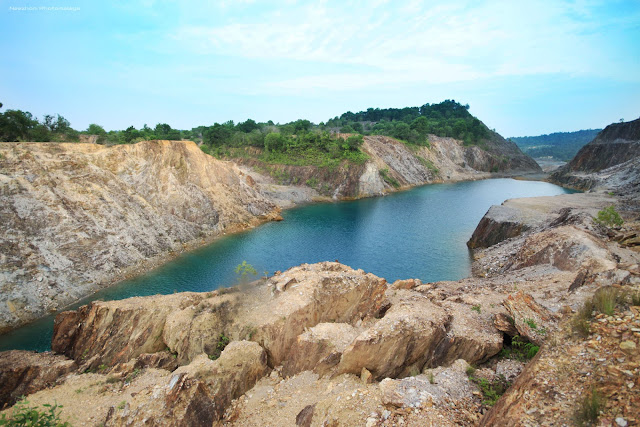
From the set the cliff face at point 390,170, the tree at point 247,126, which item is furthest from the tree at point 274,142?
the tree at point 247,126

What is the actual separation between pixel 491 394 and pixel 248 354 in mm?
8410

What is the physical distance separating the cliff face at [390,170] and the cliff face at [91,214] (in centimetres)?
1947

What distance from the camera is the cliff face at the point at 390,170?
220 ft

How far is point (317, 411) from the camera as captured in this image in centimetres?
1000

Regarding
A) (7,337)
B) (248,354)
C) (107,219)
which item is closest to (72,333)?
(7,337)

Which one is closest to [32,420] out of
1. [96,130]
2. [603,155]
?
[96,130]

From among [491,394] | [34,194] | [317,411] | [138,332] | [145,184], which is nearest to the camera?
[491,394]

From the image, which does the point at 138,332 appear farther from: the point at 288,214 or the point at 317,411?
the point at 288,214

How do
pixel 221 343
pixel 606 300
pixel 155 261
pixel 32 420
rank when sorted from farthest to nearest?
pixel 155 261
pixel 221 343
pixel 32 420
pixel 606 300

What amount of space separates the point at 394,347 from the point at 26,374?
1578 centimetres

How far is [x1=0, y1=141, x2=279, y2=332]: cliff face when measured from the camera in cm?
2442

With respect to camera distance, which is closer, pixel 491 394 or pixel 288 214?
pixel 491 394

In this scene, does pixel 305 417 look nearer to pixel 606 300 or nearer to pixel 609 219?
pixel 606 300

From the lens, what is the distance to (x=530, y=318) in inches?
476
